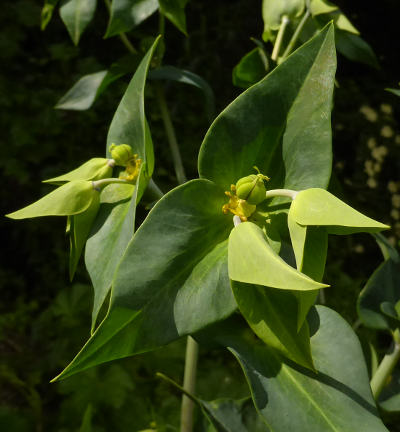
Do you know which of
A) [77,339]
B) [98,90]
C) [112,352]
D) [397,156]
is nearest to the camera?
[112,352]

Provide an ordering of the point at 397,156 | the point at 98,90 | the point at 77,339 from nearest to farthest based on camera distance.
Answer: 1. the point at 98,90
2. the point at 77,339
3. the point at 397,156

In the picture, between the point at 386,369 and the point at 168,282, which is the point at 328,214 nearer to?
the point at 168,282

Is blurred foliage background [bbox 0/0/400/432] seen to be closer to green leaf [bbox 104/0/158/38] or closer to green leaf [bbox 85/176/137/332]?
green leaf [bbox 104/0/158/38]

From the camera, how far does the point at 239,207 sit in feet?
1.38

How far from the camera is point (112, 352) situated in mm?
371

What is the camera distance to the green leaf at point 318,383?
0.41m

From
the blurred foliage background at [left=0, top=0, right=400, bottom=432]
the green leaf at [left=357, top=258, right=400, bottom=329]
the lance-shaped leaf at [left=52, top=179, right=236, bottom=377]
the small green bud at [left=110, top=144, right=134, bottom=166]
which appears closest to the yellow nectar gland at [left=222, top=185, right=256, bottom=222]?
the lance-shaped leaf at [left=52, top=179, right=236, bottom=377]

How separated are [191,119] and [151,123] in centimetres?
11

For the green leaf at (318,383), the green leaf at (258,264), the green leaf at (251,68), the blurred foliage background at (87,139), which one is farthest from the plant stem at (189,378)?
the blurred foliage background at (87,139)

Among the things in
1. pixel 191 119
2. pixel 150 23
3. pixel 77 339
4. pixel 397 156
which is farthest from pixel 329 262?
pixel 150 23

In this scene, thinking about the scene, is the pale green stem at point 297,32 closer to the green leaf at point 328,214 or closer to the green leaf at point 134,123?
the green leaf at point 134,123

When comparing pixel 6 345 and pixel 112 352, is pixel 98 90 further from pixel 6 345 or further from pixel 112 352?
pixel 6 345

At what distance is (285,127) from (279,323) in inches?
6.3

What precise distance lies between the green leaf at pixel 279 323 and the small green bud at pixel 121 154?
0.18 meters
